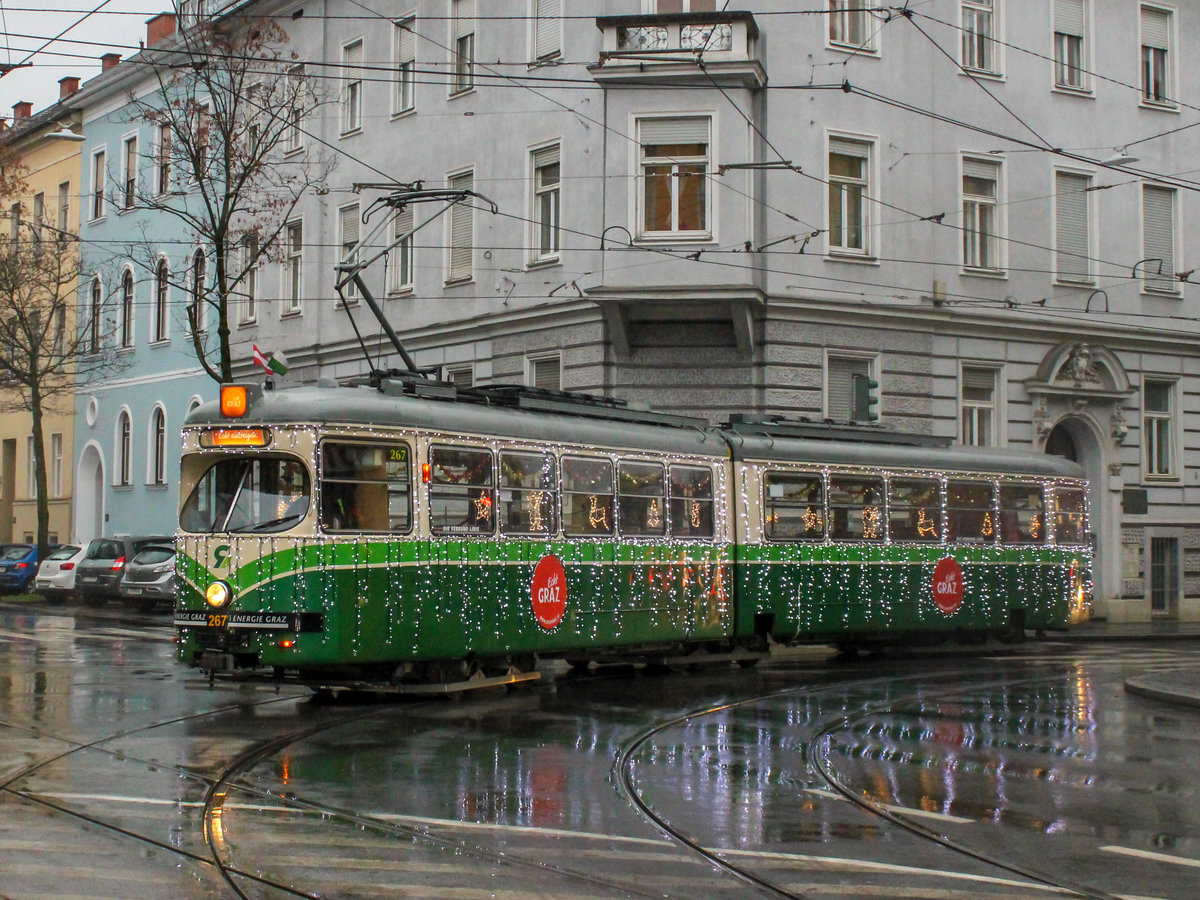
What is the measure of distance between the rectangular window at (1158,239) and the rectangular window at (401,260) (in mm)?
14550

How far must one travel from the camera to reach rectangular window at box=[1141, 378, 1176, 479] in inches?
1231

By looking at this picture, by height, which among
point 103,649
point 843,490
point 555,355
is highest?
point 555,355

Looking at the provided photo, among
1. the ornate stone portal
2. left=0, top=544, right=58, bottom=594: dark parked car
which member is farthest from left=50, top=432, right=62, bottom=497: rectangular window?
the ornate stone portal

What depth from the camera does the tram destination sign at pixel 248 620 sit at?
14086mm

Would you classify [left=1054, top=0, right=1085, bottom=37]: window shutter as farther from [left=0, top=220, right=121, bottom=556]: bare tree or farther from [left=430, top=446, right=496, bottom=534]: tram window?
Result: [left=0, top=220, right=121, bottom=556]: bare tree

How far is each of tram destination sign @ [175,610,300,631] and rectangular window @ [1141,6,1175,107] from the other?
23537 mm

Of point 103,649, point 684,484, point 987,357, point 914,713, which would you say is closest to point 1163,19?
point 987,357

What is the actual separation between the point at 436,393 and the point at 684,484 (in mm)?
4219

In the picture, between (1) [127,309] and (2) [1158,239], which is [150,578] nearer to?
(1) [127,309]

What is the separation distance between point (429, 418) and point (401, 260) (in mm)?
17197

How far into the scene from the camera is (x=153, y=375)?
42.5 meters

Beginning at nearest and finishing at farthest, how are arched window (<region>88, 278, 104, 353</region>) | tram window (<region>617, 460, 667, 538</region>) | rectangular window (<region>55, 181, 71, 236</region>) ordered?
tram window (<region>617, 460, 667, 538</region>)
arched window (<region>88, 278, 104, 353</region>)
rectangular window (<region>55, 181, 71, 236</region>)

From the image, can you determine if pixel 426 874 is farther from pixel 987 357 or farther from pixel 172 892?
pixel 987 357

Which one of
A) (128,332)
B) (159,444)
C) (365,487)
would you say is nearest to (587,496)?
(365,487)
